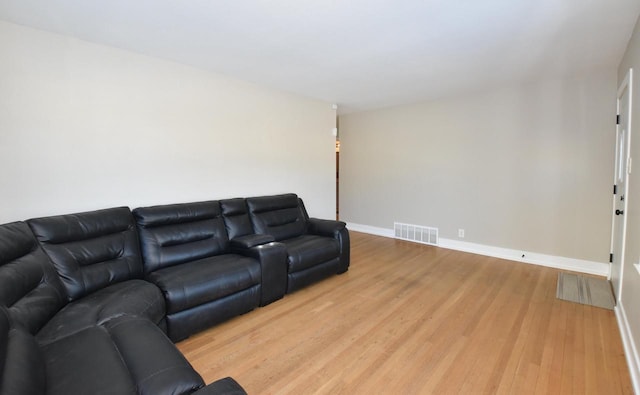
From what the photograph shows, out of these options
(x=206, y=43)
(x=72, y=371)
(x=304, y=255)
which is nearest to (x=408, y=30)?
(x=206, y=43)

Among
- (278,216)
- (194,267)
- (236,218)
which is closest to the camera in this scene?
(194,267)

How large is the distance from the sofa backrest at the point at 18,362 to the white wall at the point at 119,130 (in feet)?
4.91

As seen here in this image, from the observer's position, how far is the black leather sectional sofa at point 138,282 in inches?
47.9

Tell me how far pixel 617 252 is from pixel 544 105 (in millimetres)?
1927

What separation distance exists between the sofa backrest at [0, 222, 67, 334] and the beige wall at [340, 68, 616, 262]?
472cm

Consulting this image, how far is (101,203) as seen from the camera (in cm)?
268

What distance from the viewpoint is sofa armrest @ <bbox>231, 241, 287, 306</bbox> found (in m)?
2.76

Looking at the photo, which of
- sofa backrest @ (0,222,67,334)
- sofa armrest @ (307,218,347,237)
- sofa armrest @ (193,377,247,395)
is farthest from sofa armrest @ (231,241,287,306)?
sofa armrest @ (193,377,247,395)

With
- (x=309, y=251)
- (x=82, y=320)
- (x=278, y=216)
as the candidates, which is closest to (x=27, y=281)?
(x=82, y=320)

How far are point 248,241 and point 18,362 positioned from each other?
6.25 ft

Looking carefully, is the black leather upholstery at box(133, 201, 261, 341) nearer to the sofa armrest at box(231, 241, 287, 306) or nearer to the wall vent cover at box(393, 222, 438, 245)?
the sofa armrest at box(231, 241, 287, 306)

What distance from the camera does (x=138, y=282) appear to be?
225 cm

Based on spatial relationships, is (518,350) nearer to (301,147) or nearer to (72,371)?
(72,371)

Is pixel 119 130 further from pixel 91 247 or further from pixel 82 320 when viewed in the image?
pixel 82 320
